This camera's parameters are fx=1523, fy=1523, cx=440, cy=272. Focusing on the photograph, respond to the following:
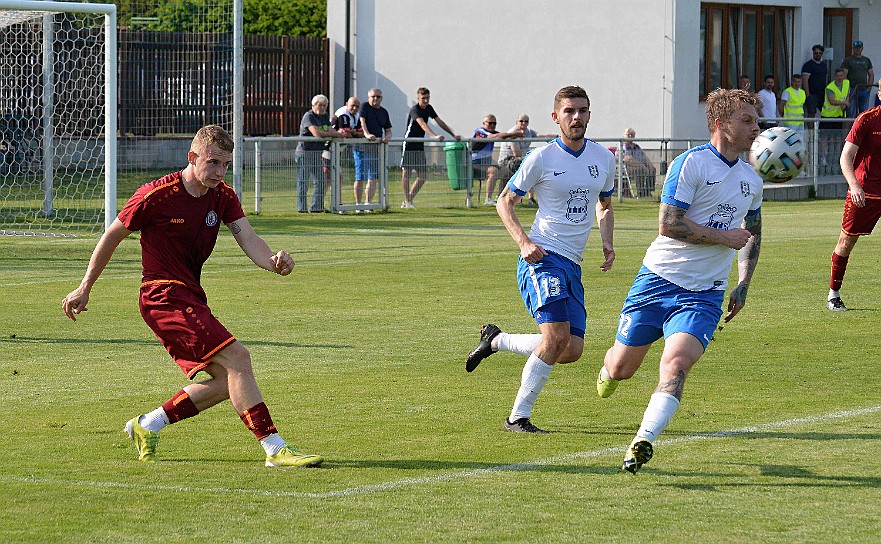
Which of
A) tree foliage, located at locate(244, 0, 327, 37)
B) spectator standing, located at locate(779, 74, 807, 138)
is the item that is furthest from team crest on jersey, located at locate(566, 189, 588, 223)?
tree foliage, located at locate(244, 0, 327, 37)

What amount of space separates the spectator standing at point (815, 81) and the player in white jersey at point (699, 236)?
88.5ft

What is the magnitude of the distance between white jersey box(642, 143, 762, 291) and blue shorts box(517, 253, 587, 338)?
697 millimetres

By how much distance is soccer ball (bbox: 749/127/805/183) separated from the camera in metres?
9.16

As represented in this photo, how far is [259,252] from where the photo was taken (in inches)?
287

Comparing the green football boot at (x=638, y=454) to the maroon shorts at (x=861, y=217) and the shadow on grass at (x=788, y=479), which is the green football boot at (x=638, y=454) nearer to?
the shadow on grass at (x=788, y=479)

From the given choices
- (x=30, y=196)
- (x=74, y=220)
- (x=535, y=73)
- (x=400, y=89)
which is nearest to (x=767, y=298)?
(x=74, y=220)

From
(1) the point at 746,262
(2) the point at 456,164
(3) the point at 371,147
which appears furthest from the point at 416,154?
(1) the point at 746,262

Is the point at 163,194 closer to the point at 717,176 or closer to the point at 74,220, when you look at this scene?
the point at 717,176

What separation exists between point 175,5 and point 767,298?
51.4 ft

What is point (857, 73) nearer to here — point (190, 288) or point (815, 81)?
point (815, 81)

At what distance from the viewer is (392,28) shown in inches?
1459

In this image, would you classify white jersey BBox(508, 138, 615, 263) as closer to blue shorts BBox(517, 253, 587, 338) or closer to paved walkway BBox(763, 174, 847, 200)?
blue shorts BBox(517, 253, 587, 338)

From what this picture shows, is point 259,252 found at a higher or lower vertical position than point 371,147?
lower

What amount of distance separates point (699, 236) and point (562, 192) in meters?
1.18
